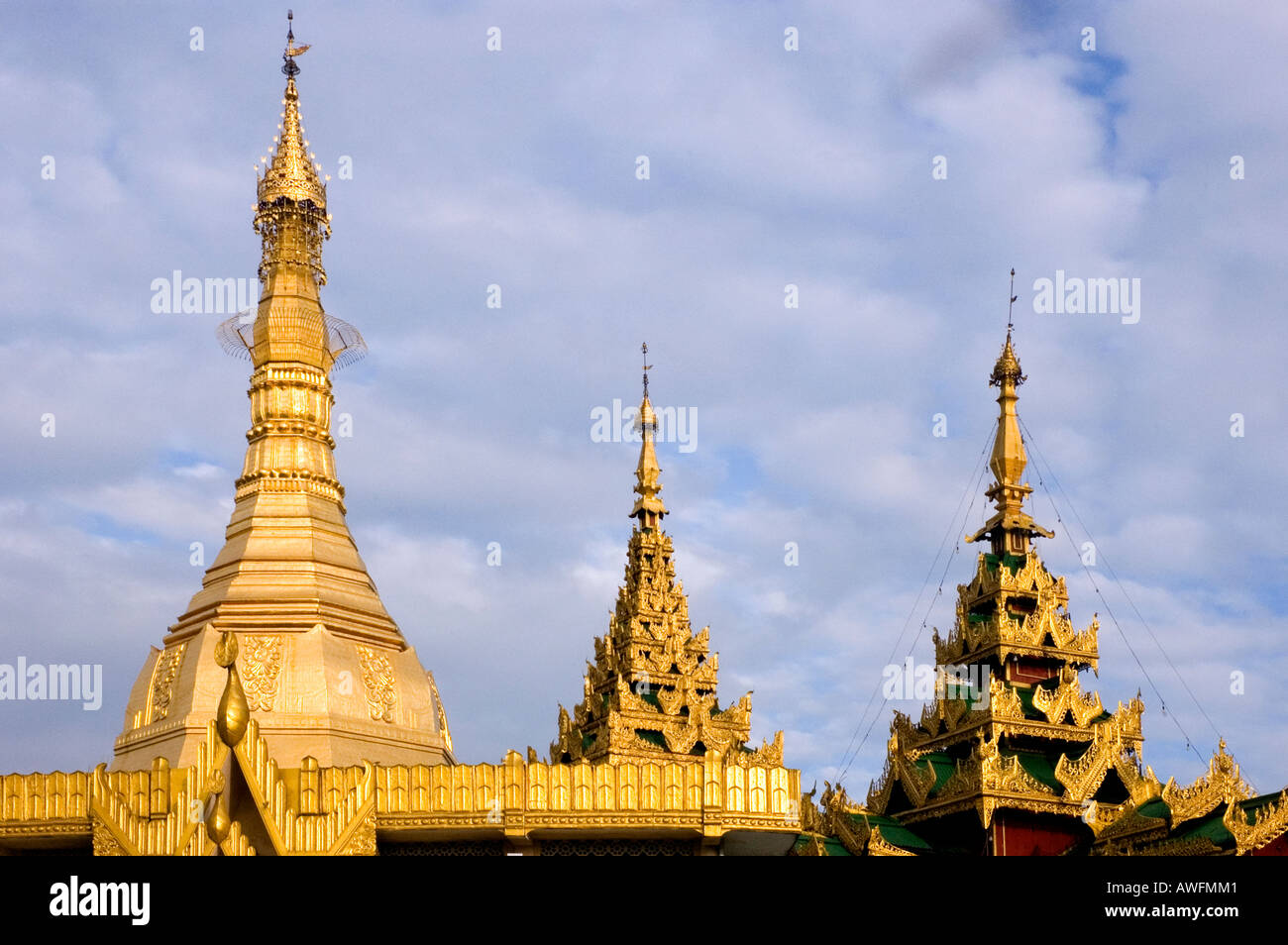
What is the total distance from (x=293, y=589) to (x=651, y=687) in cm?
2182

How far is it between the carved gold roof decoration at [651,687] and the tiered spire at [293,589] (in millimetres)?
17210

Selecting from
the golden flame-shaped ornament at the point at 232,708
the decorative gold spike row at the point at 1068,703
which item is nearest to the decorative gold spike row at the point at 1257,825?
the decorative gold spike row at the point at 1068,703

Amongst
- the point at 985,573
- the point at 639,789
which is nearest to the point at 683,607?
the point at 985,573

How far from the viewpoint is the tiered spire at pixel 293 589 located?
105 feet

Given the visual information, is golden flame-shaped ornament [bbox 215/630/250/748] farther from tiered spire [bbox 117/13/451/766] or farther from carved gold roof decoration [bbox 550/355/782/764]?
carved gold roof decoration [bbox 550/355/782/764]

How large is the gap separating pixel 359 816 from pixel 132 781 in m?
3.02

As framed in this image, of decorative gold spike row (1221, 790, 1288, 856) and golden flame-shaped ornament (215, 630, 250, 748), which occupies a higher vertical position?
golden flame-shaped ornament (215, 630, 250, 748)

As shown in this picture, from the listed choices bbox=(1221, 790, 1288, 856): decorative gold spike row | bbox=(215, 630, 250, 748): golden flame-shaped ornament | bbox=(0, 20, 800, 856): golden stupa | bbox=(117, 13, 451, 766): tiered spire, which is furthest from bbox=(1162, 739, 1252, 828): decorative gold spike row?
bbox=(215, 630, 250, 748): golden flame-shaped ornament

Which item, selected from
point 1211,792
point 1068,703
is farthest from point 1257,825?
point 1068,703

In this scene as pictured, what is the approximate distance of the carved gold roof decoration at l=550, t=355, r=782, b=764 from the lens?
5166cm

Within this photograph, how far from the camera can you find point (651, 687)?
54.2 meters

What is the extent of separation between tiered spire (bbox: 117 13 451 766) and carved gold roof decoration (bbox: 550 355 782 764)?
678 inches
